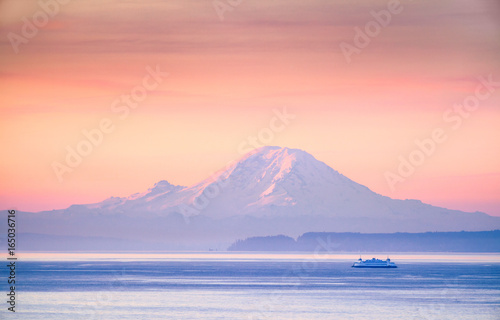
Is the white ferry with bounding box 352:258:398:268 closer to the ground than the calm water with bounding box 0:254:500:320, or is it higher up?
higher up

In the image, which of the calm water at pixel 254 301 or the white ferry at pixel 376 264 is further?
the white ferry at pixel 376 264

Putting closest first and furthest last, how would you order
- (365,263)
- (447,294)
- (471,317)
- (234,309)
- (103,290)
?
(471,317), (234,309), (447,294), (103,290), (365,263)

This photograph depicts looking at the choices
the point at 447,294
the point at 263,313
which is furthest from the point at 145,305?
the point at 447,294

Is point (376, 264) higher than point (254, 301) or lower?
higher

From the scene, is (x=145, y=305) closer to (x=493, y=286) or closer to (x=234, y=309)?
(x=234, y=309)

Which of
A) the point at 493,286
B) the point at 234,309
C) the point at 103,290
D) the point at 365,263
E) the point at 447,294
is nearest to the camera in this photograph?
the point at 234,309

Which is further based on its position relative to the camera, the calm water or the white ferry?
the white ferry

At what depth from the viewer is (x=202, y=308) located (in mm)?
27141

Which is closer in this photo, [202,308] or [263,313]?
[263,313]

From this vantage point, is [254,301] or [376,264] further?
[376,264]

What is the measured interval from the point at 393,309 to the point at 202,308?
19.8ft

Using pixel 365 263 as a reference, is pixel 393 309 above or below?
below

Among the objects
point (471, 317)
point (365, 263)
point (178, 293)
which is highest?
point (365, 263)

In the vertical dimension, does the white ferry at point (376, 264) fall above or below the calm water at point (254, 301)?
above
